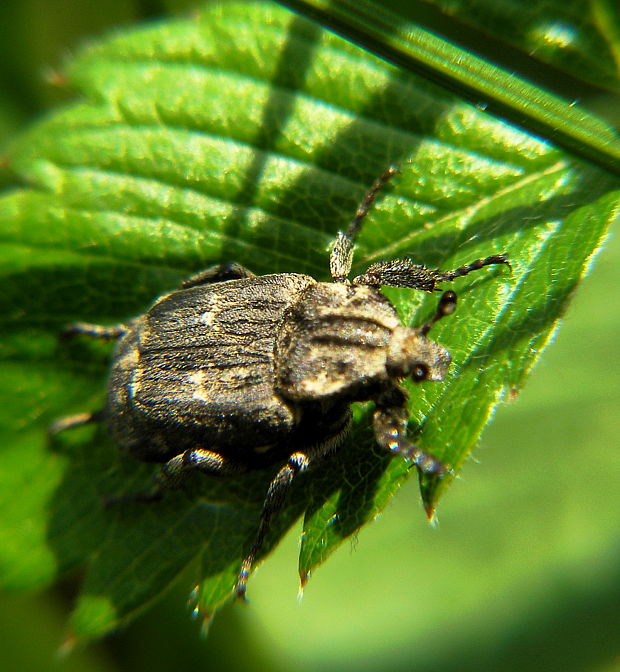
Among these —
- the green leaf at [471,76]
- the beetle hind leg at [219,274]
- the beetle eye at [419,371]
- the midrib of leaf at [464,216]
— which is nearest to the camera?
the green leaf at [471,76]

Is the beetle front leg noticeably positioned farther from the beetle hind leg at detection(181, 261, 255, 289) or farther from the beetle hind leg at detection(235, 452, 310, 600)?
the beetle hind leg at detection(181, 261, 255, 289)

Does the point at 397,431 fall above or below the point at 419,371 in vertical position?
below

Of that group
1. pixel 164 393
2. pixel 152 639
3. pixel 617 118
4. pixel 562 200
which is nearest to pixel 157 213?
pixel 164 393

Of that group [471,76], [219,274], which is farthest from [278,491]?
[471,76]

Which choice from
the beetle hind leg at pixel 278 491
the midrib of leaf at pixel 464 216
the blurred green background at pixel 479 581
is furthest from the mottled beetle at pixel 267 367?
the blurred green background at pixel 479 581

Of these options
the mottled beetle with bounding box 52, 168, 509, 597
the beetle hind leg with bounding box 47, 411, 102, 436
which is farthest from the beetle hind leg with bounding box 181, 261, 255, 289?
the beetle hind leg with bounding box 47, 411, 102, 436

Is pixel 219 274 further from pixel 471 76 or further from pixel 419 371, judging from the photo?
pixel 471 76

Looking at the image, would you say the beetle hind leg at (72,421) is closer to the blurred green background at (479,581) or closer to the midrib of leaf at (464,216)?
the blurred green background at (479,581)
